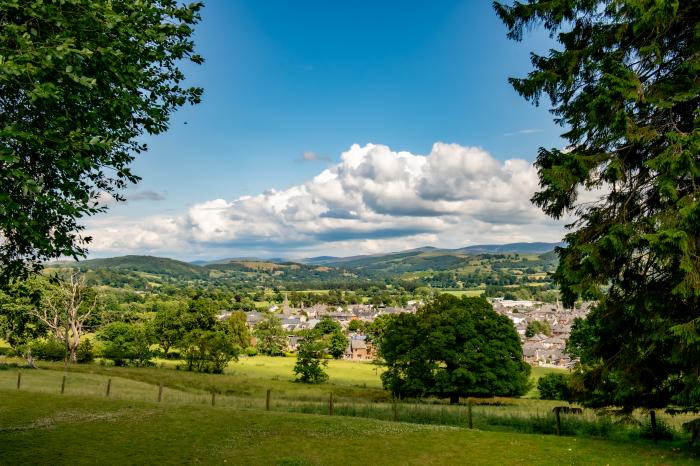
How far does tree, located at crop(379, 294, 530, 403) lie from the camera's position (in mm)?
38875

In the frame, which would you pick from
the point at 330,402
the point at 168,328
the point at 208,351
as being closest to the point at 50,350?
the point at 168,328

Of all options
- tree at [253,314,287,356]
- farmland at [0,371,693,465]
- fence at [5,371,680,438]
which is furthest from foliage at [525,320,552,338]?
farmland at [0,371,693,465]

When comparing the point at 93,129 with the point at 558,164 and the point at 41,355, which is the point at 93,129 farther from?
the point at 41,355

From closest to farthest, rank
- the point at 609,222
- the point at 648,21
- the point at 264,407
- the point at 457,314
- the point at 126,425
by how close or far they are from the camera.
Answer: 1. the point at 648,21
2. the point at 609,222
3. the point at 126,425
4. the point at 264,407
5. the point at 457,314

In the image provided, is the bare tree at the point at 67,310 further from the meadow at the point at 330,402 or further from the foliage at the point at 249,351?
the foliage at the point at 249,351

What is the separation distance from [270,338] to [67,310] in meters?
56.8

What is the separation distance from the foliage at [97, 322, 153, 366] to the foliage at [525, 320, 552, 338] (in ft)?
457

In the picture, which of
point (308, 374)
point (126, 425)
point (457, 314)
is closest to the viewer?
point (126, 425)

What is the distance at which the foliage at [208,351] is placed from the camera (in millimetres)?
61094

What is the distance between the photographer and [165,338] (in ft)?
236

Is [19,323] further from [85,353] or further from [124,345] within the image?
[124,345]

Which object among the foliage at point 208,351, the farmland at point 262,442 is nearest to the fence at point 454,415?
the farmland at point 262,442

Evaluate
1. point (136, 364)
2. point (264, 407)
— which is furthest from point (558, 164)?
point (136, 364)

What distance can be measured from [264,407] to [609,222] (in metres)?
20.9
